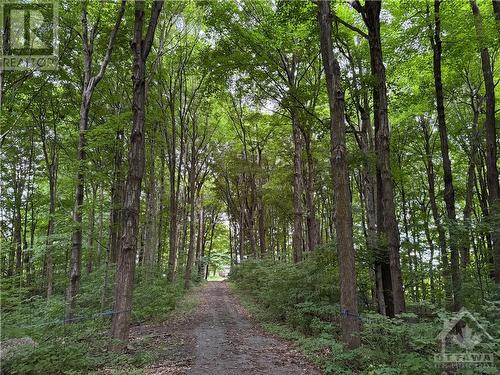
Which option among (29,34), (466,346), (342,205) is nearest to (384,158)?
(342,205)

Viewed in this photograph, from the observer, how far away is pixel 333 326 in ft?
26.0

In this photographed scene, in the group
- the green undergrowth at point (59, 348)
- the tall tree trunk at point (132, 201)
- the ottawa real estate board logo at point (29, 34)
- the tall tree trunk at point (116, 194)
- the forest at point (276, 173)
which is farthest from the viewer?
the tall tree trunk at point (116, 194)

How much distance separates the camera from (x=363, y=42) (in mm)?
13086

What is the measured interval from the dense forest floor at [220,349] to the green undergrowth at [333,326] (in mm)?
477

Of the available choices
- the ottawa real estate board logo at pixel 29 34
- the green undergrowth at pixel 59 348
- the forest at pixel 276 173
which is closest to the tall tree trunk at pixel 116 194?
the forest at pixel 276 173

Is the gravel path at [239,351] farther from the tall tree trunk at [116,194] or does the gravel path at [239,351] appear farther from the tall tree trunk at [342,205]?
the tall tree trunk at [116,194]

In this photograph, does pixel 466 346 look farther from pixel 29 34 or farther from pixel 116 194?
pixel 29 34

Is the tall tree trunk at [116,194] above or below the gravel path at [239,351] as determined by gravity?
above

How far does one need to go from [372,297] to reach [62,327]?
34.6 feet

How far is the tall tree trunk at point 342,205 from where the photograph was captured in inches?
256

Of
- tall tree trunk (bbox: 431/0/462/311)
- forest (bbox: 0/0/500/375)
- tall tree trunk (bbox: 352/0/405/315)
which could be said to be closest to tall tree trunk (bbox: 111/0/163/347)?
forest (bbox: 0/0/500/375)

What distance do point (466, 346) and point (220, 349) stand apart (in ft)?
16.7

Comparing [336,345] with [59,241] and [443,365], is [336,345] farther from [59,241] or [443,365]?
[59,241]

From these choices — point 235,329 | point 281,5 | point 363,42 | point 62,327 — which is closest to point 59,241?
point 62,327
